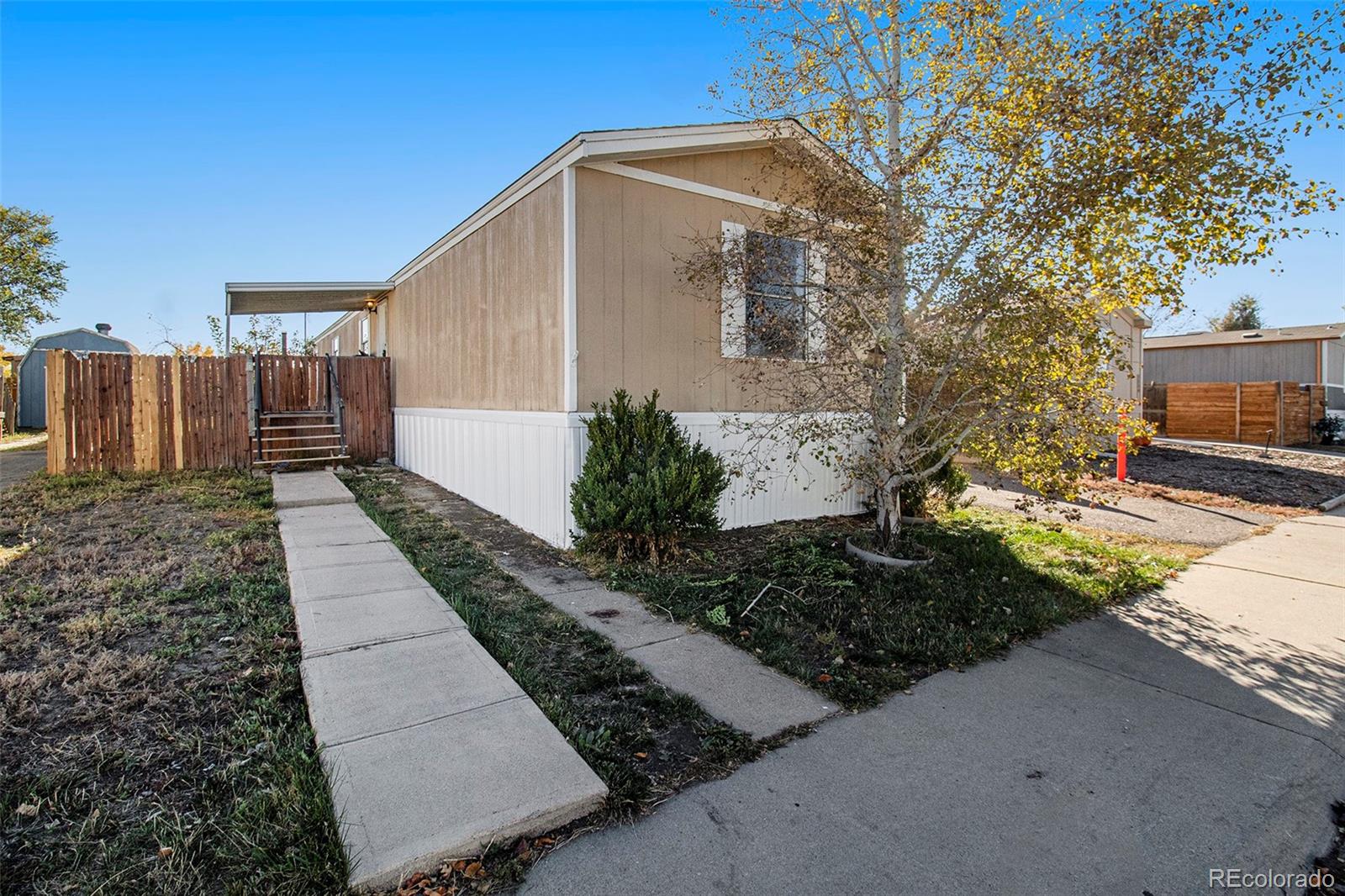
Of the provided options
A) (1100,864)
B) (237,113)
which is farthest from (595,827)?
(237,113)

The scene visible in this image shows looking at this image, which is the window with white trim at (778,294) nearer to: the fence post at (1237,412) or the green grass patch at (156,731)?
the green grass patch at (156,731)

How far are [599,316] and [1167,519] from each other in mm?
7067

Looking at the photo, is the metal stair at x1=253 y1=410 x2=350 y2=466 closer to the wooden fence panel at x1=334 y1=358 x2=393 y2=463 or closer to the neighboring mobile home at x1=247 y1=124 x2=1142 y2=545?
the wooden fence panel at x1=334 y1=358 x2=393 y2=463

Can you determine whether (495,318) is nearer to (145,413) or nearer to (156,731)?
(156,731)

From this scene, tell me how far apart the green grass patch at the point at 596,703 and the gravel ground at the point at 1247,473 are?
977 centimetres

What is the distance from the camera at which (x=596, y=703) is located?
114 inches

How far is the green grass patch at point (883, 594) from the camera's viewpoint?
351cm

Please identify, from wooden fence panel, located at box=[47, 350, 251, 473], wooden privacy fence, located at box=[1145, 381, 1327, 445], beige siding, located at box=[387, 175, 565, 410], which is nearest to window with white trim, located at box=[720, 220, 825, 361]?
beige siding, located at box=[387, 175, 565, 410]

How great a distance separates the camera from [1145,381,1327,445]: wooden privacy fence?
15.9 meters

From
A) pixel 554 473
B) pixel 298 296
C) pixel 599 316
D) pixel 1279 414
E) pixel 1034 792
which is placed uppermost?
pixel 298 296

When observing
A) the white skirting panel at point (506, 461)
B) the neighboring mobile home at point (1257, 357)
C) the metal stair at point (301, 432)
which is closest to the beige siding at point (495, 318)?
the white skirting panel at point (506, 461)

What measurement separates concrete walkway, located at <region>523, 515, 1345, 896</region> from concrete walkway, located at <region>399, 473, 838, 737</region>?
0.77 feet

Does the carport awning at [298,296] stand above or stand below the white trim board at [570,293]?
above

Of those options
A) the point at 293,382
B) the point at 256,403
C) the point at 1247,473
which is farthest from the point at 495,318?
the point at 1247,473
